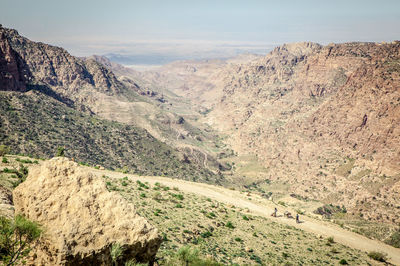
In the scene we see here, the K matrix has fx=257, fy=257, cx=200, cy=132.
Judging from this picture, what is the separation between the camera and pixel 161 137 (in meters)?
179

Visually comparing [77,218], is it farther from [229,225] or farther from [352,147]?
[352,147]

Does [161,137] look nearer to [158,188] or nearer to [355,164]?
[355,164]

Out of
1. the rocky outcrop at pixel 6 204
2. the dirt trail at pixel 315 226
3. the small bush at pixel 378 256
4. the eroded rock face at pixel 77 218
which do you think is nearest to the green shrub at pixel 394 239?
the dirt trail at pixel 315 226

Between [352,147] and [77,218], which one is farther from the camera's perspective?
[352,147]

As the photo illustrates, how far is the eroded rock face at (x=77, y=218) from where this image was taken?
38.9ft

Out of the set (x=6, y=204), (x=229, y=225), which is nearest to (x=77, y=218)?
(x=6, y=204)

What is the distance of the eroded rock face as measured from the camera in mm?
11852

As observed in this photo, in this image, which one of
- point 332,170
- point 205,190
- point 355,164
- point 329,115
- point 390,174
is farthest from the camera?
point 329,115

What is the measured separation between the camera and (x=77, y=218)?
41.3ft

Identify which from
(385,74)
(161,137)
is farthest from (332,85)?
(161,137)

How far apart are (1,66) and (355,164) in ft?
520

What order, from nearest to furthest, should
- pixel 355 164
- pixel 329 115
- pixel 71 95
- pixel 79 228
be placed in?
pixel 79 228, pixel 355 164, pixel 329 115, pixel 71 95

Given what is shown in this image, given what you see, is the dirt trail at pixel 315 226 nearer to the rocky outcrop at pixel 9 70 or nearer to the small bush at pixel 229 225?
the small bush at pixel 229 225

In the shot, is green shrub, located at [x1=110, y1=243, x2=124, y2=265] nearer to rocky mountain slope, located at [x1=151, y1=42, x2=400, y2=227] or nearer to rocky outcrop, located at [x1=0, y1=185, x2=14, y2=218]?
rocky outcrop, located at [x1=0, y1=185, x2=14, y2=218]
